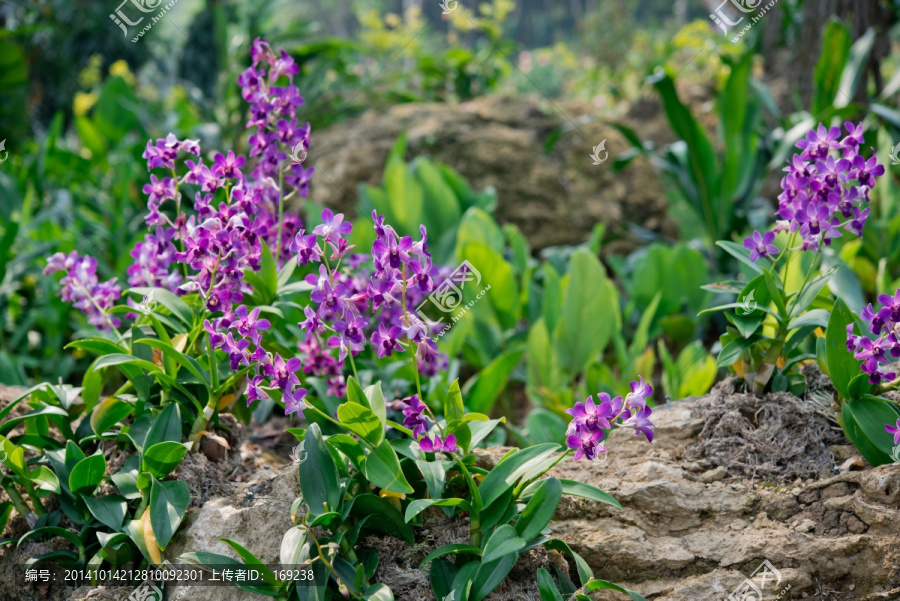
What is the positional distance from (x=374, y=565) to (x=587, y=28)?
8.70 metres

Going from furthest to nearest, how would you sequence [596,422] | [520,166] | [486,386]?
[520,166] → [486,386] → [596,422]

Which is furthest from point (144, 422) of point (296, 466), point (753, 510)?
point (753, 510)

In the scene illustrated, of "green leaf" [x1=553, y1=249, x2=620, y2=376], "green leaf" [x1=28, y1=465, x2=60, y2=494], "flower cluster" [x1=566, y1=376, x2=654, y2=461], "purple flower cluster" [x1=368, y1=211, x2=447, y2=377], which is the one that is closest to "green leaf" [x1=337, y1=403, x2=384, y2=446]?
"purple flower cluster" [x1=368, y1=211, x2=447, y2=377]

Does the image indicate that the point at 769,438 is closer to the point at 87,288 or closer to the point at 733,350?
the point at 733,350

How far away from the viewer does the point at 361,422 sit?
133 cm

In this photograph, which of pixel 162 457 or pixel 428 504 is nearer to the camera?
pixel 428 504

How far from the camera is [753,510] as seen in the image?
1.51 m

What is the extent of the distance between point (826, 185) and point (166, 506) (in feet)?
4.87

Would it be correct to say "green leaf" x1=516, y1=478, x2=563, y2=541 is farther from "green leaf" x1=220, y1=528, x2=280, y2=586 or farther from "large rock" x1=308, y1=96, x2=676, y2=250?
"large rock" x1=308, y1=96, x2=676, y2=250

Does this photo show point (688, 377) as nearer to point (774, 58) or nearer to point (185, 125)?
point (185, 125)

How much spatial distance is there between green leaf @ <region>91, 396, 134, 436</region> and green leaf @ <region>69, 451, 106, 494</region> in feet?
0.48

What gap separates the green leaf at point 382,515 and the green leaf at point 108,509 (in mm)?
491

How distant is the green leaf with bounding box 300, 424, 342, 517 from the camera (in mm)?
1366

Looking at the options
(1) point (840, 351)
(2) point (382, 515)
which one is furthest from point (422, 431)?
(1) point (840, 351)
